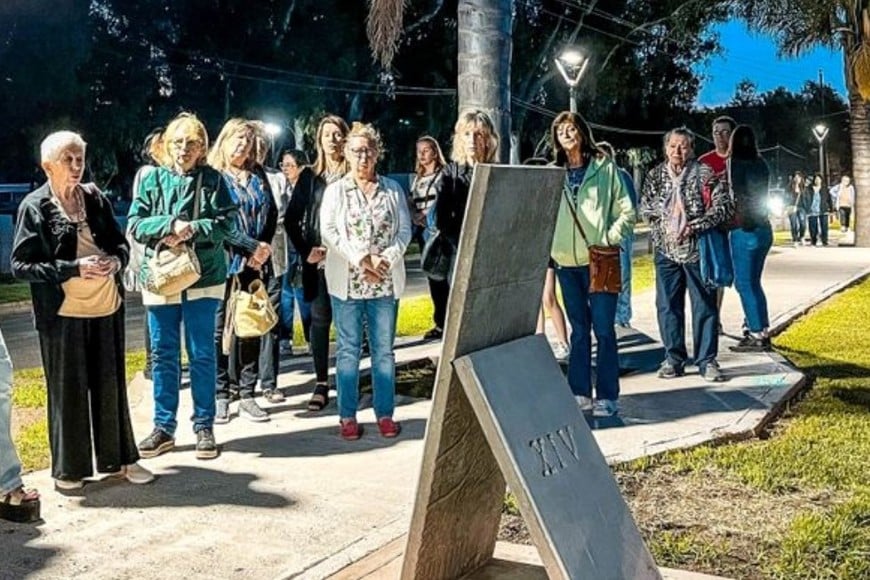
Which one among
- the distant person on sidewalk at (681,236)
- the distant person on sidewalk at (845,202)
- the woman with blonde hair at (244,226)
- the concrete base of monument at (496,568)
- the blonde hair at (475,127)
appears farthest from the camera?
the distant person on sidewalk at (845,202)

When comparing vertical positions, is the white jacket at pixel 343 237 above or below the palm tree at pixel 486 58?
below

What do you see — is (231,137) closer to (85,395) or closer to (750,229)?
(85,395)

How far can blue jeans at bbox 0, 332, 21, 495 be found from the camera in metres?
4.84

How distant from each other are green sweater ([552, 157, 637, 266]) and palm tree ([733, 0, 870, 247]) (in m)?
18.2

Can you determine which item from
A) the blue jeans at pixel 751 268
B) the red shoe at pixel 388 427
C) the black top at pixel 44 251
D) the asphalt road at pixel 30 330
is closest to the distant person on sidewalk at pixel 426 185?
the red shoe at pixel 388 427

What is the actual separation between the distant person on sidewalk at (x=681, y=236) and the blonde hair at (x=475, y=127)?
4.75 feet

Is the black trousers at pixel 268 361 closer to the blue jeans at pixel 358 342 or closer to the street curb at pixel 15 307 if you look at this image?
the blue jeans at pixel 358 342

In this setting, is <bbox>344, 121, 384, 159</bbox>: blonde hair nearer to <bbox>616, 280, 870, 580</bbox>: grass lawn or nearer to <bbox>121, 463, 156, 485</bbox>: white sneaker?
<bbox>121, 463, 156, 485</bbox>: white sneaker

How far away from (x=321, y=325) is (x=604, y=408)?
6.58 ft

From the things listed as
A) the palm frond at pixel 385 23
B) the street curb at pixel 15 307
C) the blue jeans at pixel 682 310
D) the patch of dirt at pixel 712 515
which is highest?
the palm frond at pixel 385 23

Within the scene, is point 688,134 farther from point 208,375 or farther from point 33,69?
point 33,69

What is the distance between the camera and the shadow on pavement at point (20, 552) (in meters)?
4.36

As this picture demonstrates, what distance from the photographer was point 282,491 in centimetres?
544

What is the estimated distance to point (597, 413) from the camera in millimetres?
7012
